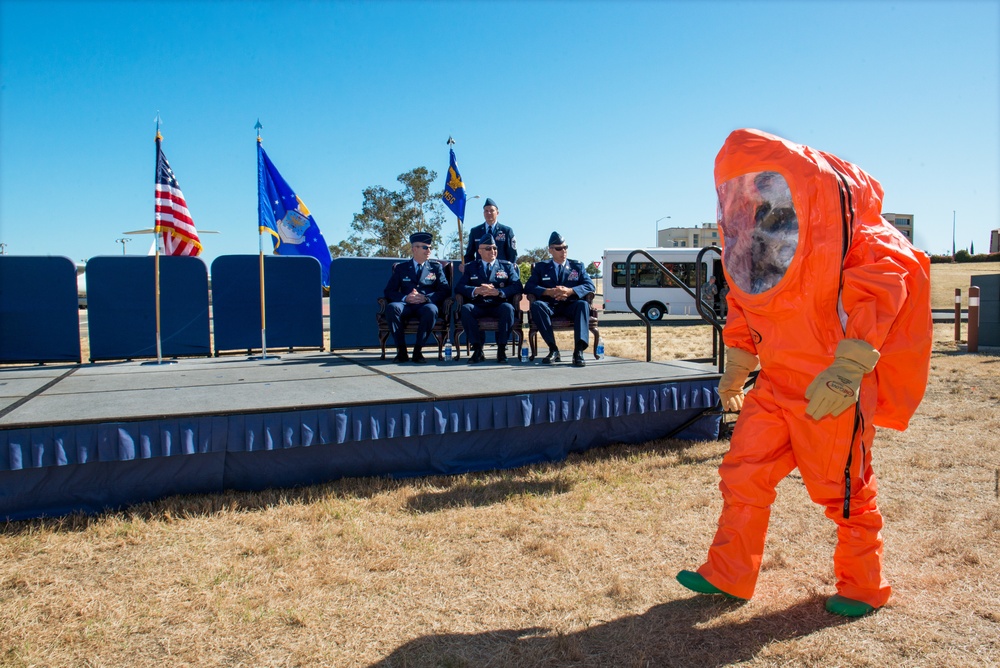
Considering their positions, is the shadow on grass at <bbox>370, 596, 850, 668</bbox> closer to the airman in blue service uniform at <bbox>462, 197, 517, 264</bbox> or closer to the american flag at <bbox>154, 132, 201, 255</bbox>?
the airman in blue service uniform at <bbox>462, 197, 517, 264</bbox>

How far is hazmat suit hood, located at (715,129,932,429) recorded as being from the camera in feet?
7.03

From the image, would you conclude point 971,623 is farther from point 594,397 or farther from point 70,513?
point 70,513

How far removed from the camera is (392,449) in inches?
162

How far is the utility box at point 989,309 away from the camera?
10.3m

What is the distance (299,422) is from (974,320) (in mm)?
10552

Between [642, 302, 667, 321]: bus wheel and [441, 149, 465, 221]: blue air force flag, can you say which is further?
[642, 302, 667, 321]: bus wheel

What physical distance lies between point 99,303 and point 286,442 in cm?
433

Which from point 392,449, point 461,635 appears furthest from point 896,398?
point 392,449

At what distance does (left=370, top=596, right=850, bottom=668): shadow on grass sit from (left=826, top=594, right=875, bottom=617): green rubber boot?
0.03m

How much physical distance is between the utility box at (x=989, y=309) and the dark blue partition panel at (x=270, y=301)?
10.2 meters

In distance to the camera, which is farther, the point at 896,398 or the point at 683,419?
the point at 683,419

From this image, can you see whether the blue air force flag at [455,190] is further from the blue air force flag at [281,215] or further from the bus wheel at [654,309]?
the bus wheel at [654,309]

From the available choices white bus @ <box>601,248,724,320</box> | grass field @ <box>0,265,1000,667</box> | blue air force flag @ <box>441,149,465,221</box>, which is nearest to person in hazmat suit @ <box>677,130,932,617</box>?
grass field @ <box>0,265,1000,667</box>

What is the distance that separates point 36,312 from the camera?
6.36 m
